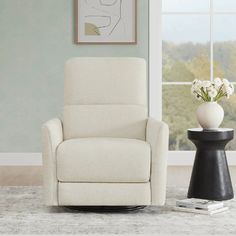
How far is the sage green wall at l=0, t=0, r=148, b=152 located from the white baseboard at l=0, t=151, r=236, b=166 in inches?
2.4

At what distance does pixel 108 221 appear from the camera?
3.62 m

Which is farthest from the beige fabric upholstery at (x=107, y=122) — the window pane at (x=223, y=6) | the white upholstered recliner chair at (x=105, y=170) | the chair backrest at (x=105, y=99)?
the window pane at (x=223, y=6)

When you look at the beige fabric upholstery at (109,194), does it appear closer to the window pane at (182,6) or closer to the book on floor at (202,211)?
the book on floor at (202,211)

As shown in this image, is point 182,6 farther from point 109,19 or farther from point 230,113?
point 230,113

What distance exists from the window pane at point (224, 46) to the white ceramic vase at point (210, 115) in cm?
199

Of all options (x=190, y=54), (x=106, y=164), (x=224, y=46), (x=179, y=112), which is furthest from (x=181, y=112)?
(x=106, y=164)

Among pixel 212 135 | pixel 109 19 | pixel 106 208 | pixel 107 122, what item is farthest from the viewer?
pixel 109 19

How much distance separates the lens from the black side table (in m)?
4.20

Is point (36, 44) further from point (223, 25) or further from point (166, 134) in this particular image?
point (166, 134)

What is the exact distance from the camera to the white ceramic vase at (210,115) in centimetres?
427

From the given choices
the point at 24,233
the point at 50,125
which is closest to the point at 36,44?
the point at 50,125

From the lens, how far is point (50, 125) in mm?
3928

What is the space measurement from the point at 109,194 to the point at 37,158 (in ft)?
A: 7.94

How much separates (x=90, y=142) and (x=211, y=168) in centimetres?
89
